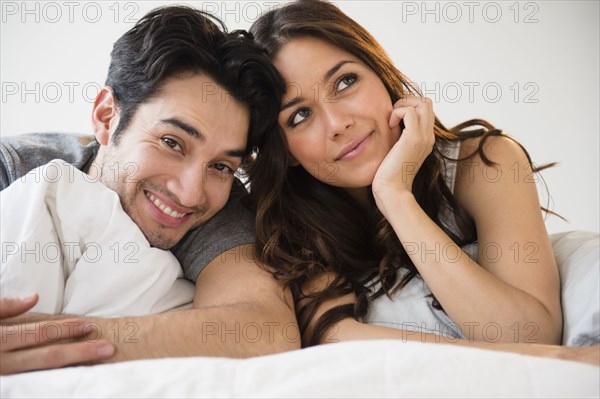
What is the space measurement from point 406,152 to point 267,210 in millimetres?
431

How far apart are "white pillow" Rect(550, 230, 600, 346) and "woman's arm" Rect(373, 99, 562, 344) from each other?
0.03 m

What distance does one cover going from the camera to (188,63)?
5.24 feet

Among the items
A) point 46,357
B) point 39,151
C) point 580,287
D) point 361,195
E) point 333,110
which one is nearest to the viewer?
point 46,357

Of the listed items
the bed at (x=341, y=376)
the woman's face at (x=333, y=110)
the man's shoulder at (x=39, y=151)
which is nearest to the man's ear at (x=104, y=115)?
the man's shoulder at (x=39, y=151)

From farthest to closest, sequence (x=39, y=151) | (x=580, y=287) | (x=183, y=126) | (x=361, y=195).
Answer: (x=361, y=195)
(x=39, y=151)
(x=183, y=126)
(x=580, y=287)

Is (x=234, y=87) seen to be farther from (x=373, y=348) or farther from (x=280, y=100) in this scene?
(x=373, y=348)

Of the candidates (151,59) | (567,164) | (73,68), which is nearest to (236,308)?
(151,59)

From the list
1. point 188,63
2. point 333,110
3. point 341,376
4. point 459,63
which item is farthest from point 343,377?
point 459,63

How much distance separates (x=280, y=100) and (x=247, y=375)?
914 millimetres

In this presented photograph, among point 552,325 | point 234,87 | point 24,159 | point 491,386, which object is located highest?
point 234,87

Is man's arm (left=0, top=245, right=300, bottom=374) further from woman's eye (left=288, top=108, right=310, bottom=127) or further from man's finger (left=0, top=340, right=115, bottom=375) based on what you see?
woman's eye (left=288, top=108, right=310, bottom=127)

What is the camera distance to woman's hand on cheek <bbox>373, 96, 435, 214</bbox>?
5.24ft

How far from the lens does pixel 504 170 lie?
5.28 ft

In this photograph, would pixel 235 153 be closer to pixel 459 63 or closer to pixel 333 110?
pixel 333 110
